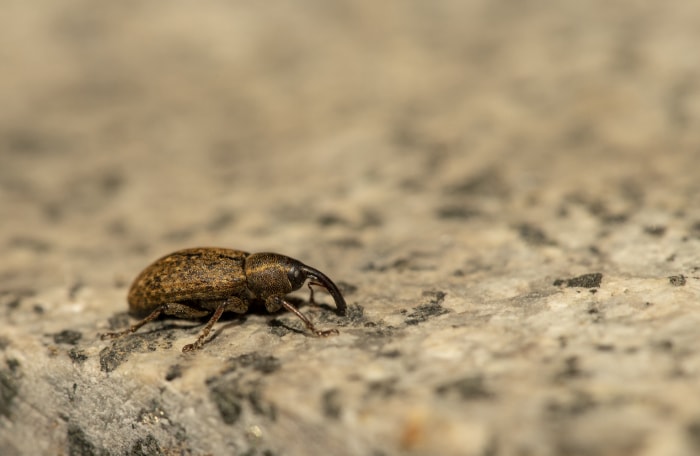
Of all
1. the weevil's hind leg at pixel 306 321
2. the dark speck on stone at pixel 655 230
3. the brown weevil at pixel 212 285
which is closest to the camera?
the weevil's hind leg at pixel 306 321

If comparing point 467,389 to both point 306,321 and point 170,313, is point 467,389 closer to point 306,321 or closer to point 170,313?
point 306,321

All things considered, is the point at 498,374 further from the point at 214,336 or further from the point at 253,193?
the point at 253,193

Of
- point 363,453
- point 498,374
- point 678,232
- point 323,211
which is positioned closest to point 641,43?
point 678,232

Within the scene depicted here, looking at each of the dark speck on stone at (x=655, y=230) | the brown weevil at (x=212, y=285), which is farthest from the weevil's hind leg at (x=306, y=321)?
the dark speck on stone at (x=655, y=230)

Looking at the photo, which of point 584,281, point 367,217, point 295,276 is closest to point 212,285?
point 295,276

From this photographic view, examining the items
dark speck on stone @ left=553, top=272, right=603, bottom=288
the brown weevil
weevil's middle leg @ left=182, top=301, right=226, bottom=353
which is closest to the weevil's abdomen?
the brown weevil

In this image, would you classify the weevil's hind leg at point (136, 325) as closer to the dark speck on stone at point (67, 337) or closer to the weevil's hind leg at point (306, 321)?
the dark speck on stone at point (67, 337)

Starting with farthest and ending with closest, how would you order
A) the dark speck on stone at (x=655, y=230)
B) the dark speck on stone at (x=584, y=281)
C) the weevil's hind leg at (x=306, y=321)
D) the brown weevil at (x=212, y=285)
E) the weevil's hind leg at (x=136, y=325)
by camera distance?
1. the dark speck on stone at (x=655, y=230)
2. the brown weevil at (x=212, y=285)
3. the weevil's hind leg at (x=136, y=325)
4. the dark speck on stone at (x=584, y=281)
5. the weevil's hind leg at (x=306, y=321)
